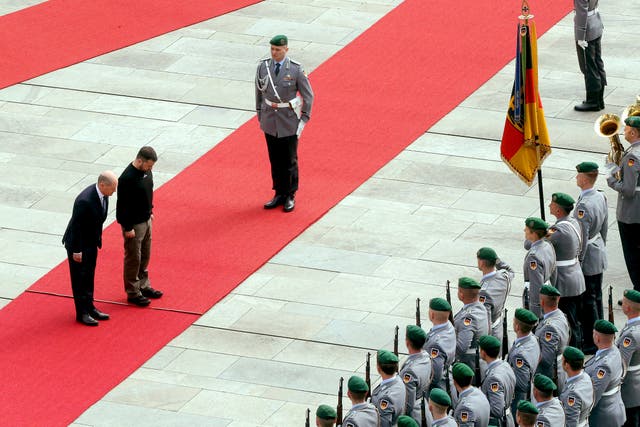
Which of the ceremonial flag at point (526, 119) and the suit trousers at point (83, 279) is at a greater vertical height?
the ceremonial flag at point (526, 119)

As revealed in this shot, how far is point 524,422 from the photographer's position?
1157 cm

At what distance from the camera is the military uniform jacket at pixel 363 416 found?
11.8 meters

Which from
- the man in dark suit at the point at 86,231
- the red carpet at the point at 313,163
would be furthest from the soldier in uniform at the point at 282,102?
the man in dark suit at the point at 86,231

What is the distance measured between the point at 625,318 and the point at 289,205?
158 inches

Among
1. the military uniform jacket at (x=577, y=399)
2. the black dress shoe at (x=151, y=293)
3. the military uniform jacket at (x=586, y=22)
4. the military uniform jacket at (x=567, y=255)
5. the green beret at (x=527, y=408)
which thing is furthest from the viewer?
the military uniform jacket at (x=586, y=22)

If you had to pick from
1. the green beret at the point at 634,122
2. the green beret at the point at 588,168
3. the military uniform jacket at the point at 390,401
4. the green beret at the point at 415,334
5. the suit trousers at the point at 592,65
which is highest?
the green beret at the point at 634,122

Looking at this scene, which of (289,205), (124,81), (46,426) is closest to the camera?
(46,426)

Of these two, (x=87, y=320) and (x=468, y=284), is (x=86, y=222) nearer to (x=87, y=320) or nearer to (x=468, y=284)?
(x=87, y=320)

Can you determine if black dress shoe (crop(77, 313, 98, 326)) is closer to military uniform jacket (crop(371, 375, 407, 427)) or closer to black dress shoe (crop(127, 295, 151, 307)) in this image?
black dress shoe (crop(127, 295, 151, 307))

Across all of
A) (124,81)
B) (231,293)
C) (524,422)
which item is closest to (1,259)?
(231,293)

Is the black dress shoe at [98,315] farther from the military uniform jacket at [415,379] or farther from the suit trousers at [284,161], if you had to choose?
the military uniform jacket at [415,379]

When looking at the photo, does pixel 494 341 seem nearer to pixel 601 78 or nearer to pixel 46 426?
pixel 46 426

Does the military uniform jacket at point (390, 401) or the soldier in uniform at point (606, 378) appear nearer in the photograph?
the military uniform jacket at point (390, 401)

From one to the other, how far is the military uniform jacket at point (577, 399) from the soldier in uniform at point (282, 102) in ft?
18.8
